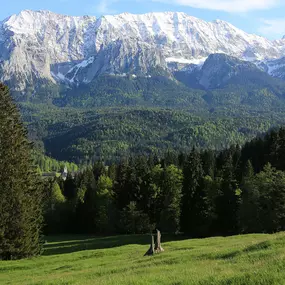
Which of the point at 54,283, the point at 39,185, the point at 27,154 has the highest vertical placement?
the point at 27,154

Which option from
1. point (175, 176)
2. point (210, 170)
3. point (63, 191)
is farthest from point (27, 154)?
point (63, 191)

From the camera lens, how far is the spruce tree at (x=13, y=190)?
44.3 m

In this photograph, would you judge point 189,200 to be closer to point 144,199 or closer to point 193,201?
point 193,201

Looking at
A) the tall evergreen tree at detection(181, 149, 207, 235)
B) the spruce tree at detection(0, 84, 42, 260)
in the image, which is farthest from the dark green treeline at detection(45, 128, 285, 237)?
the spruce tree at detection(0, 84, 42, 260)

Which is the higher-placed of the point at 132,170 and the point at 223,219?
the point at 132,170

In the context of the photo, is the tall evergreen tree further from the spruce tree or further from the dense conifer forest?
the spruce tree

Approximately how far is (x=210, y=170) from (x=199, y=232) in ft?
77.1

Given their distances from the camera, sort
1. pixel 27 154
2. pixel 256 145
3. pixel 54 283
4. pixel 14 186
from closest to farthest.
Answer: pixel 54 283
pixel 14 186
pixel 27 154
pixel 256 145

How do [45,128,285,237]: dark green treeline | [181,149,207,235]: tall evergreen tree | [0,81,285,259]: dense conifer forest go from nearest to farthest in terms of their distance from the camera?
[0,81,285,259]: dense conifer forest < [45,128,285,237]: dark green treeline < [181,149,207,235]: tall evergreen tree

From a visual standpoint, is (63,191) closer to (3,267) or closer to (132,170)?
(132,170)

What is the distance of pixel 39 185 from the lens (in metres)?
50.9

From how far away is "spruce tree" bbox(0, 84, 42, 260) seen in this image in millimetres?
44344

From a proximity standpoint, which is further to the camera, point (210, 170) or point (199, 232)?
point (210, 170)

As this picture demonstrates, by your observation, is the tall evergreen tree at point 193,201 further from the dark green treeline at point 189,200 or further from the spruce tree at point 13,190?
the spruce tree at point 13,190
